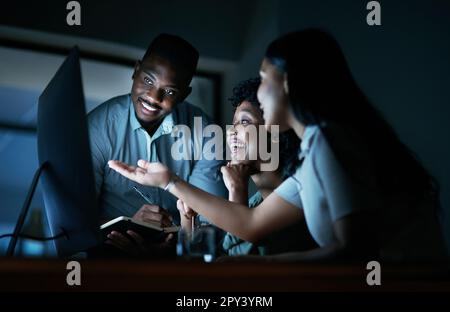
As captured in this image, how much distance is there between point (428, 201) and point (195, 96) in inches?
68.0

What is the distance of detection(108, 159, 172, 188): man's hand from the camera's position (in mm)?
1299

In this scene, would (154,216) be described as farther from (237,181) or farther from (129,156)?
(129,156)

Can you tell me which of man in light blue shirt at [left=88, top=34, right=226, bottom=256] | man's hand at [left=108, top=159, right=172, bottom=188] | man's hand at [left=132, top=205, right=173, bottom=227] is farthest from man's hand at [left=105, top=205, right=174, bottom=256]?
man in light blue shirt at [left=88, top=34, right=226, bottom=256]

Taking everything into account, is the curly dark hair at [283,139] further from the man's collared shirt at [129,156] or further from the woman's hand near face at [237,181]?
the man's collared shirt at [129,156]

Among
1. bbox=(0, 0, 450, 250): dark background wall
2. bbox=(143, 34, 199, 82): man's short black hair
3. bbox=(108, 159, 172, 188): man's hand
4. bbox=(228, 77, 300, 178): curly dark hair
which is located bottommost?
bbox=(108, 159, 172, 188): man's hand

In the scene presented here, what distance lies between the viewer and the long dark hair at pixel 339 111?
3.70 feet

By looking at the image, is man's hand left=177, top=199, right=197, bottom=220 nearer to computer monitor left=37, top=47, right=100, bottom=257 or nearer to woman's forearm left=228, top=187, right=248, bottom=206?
woman's forearm left=228, top=187, right=248, bottom=206

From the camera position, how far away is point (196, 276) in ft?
2.35

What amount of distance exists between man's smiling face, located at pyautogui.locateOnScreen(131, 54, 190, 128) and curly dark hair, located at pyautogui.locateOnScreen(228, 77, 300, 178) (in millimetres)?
240

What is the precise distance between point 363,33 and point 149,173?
5.50 ft

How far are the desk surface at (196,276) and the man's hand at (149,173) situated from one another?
582 mm

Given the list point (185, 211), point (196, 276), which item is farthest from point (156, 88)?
point (196, 276)
